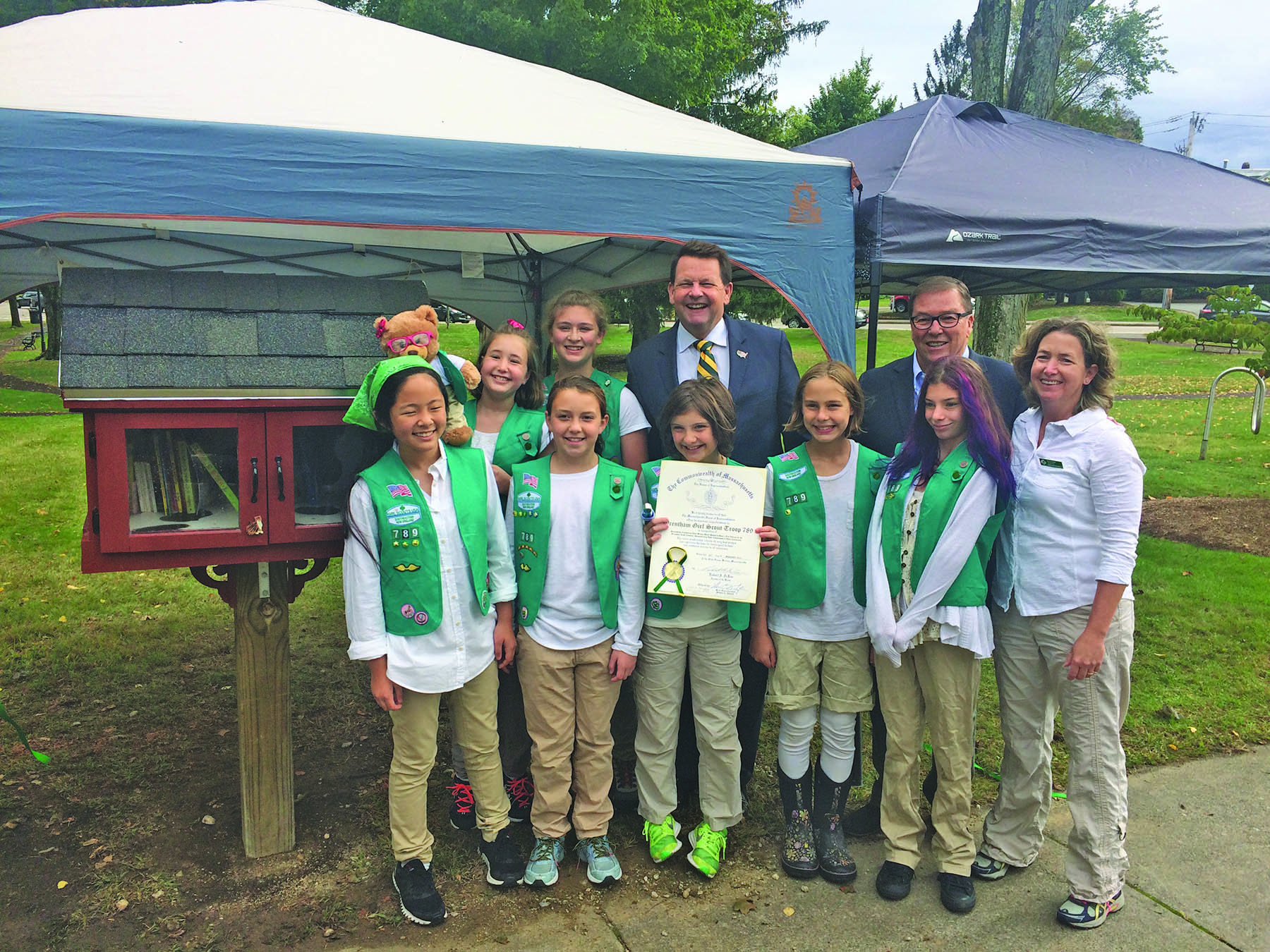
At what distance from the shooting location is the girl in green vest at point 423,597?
108 inches

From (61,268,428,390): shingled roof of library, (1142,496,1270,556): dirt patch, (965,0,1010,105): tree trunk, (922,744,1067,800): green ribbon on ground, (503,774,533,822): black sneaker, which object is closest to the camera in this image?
(61,268,428,390): shingled roof of library

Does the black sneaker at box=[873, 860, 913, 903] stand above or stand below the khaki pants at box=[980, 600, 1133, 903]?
below

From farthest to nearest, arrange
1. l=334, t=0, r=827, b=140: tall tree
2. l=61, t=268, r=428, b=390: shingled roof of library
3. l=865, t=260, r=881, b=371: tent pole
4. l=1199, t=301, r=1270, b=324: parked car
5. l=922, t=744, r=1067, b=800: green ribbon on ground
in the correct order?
l=334, t=0, r=827, b=140: tall tree
l=1199, t=301, r=1270, b=324: parked car
l=865, t=260, r=881, b=371: tent pole
l=922, t=744, r=1067, b=800: green ribbon on ground
l=61, t=268, r=428, b=390: shingled roof of library

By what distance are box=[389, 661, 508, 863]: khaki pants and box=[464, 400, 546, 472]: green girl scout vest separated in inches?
29.7

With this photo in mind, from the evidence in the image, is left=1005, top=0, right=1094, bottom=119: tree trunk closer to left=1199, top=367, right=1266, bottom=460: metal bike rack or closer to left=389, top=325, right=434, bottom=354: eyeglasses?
left=1199, top=367, right=1266, bottom=460: metal bike rack

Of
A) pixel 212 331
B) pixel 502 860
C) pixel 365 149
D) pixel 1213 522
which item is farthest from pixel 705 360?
pixel 1213 522

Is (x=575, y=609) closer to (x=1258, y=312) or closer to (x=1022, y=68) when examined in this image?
(x=1022, y=68)

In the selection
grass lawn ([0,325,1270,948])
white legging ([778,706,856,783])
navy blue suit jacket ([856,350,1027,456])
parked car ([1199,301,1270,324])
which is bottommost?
grass lawn ([0,325,1270,948])

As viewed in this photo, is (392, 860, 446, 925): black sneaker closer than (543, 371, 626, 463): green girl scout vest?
Yes

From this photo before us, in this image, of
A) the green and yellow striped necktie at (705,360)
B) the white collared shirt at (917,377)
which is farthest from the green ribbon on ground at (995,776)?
the green and yellow striped necktie at (705,360)

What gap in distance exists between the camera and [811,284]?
12.6 feet

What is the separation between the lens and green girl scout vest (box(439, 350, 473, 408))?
298cm

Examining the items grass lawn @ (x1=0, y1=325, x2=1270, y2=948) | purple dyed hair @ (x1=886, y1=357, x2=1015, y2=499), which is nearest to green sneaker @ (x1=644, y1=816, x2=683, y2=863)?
grass lawn @ (x1=0, y1=325, x2=1270, y2=948)

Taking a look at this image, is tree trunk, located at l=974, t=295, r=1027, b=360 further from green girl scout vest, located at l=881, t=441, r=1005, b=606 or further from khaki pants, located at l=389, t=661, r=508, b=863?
khaki pants, located at l=389, t=661, r=508, b=863
